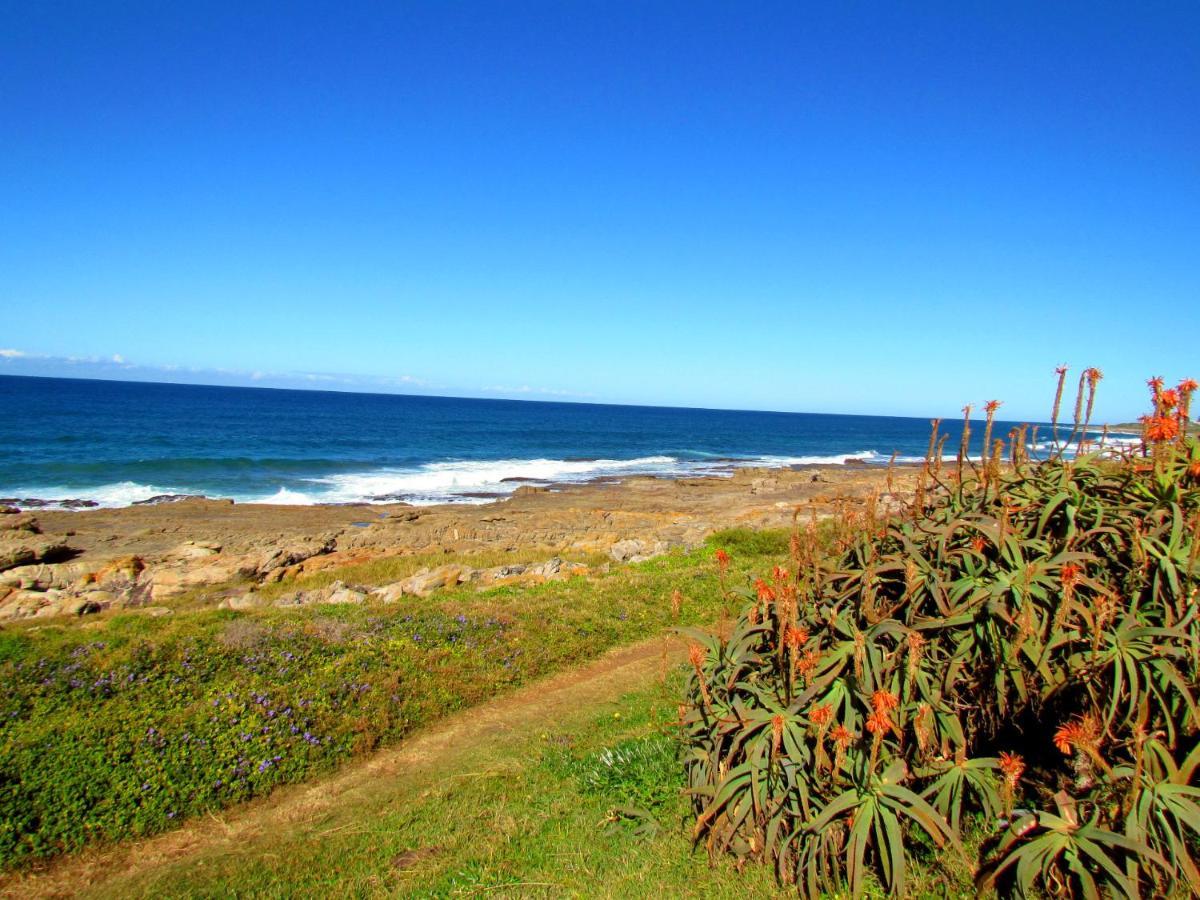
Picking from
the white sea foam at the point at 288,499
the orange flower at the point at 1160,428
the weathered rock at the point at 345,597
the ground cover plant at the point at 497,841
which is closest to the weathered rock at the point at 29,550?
the white sea foam at the point at 288,499

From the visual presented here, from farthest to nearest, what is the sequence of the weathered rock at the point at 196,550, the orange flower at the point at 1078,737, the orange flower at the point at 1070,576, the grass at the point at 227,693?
the weathered rock at the point at 196,550 → the grass at the point at 227,693 → the orange flower at the point at 1070,576 → the orange flower at the point at 1078,737

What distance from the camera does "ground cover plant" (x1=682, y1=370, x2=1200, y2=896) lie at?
144 inches

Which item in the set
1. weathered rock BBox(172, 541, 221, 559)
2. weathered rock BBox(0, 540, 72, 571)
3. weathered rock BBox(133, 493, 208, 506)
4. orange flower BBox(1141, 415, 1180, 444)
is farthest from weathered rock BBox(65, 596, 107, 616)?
orange flower BBox(1141, 415, 1180, 444)

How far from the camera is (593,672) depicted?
35.3ft

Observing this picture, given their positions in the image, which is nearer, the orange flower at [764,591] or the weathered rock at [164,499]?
the orange flower at [764,591]

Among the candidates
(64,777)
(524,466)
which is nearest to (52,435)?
(524,466)

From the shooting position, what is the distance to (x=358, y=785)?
757 centimetres

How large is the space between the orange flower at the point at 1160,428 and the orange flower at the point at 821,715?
8.96 feet

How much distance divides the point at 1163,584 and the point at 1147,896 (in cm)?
166

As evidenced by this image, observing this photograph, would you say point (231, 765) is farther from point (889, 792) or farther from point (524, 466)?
point (524, 466)

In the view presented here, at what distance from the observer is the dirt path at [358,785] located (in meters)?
6.21

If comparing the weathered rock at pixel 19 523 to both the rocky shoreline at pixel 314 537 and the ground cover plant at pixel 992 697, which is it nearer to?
the rocky shoreline at pixel 314 537

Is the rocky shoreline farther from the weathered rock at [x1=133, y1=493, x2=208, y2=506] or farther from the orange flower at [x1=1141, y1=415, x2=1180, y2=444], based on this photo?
the orange flower at [x1=1141, y1=415, x2=1180, y2=444]

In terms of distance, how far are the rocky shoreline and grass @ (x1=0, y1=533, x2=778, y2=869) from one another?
427 cm
